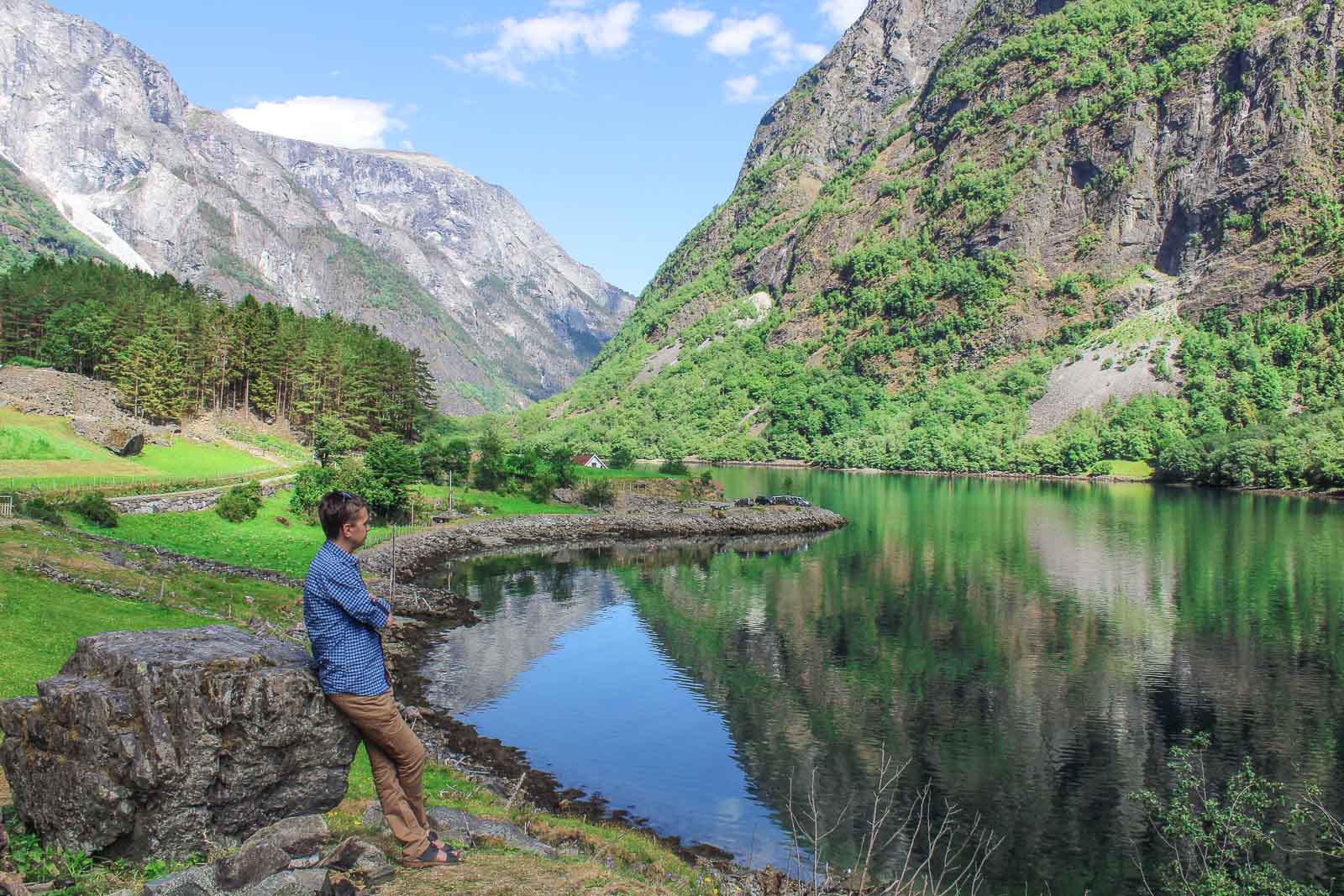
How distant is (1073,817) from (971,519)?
282ft

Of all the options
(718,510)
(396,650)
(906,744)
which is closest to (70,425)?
(396,650)

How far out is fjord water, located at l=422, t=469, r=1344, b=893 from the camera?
99.6 ft

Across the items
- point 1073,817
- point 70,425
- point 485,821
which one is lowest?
point 1073,817

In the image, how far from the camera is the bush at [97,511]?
56656mm

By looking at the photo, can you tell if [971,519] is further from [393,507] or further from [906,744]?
[906,744]

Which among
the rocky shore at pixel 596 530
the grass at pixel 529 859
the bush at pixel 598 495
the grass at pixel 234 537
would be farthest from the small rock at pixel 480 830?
the bush at pixel 598 495

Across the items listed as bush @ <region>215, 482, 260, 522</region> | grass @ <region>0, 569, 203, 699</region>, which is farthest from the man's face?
bush @ <region>215, 482, 260, 522</region>

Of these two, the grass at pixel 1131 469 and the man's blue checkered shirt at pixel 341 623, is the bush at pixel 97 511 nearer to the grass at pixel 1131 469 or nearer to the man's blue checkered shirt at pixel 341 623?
the man's blue checkered shirt at pixel 341 623

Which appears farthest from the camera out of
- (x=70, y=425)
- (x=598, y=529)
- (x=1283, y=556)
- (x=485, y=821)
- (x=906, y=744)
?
(x=598, y=529)

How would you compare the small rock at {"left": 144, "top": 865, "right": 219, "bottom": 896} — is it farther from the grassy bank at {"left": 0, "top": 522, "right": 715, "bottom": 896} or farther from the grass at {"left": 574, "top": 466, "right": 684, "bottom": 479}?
the grass at {"left": 574, "top": 466, "right": 684, "bottom": 479}

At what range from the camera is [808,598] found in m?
65.4

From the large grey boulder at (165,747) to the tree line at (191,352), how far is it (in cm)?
10396

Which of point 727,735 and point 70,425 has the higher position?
point 70,425

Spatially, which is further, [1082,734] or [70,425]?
[70,425]
